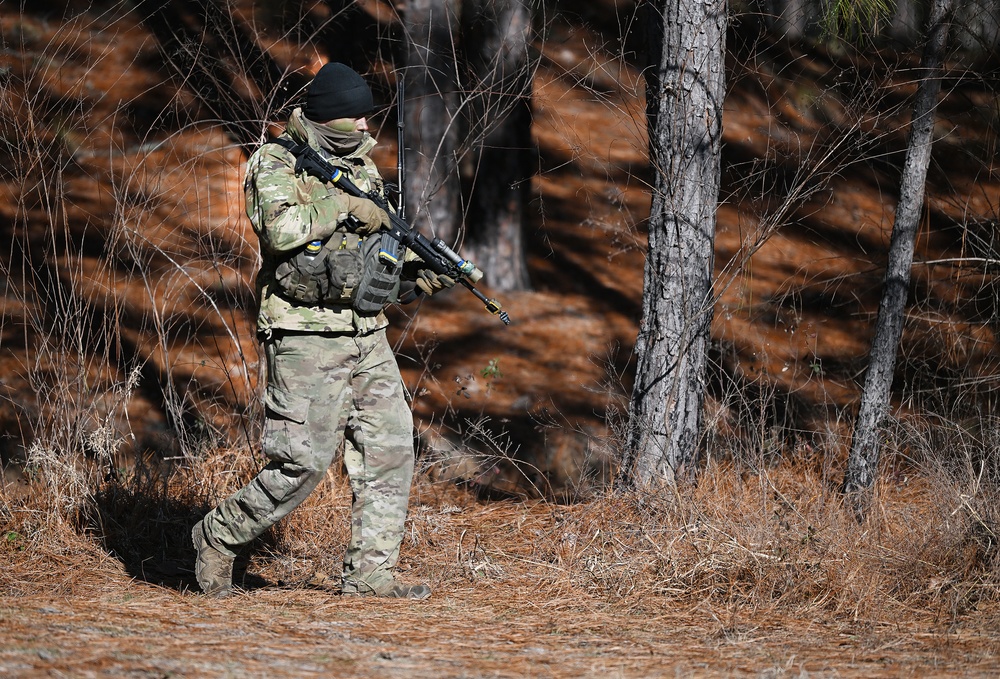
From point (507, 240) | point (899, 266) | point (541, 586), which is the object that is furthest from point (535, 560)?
point (507, 240)

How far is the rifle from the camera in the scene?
3.99m

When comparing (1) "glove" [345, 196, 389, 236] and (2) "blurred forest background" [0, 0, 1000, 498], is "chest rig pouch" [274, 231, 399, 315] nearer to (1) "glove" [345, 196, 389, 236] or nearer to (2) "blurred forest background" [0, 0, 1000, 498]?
(1) "glove" [345, 196, 389, 236]

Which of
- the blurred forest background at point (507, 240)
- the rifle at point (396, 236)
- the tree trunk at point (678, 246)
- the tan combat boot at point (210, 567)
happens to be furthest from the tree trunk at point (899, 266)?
the tan combat boot at point (210, 567)

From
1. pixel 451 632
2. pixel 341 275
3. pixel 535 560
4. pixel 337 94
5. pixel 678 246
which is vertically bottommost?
pixel 451 632

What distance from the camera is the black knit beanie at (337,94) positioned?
398 cm

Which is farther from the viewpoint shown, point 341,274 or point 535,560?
point 535,560

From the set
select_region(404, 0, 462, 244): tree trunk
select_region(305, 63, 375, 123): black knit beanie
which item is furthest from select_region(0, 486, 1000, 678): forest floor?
select_region(404, 0, 462, 244): tree trunk

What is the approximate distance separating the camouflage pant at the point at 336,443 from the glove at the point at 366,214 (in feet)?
1.43

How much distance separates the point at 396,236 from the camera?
163 inches

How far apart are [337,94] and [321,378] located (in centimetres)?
111

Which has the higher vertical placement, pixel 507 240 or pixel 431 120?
pixel 431 120

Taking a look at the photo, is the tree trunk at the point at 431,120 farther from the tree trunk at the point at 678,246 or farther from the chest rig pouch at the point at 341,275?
the chest rig pouch at the point at 341,275

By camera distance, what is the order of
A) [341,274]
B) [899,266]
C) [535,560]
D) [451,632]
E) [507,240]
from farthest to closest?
[507,240] → [899,266] → [535,560] → [341,274] → [451,632]

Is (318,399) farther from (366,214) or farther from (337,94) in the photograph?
(337,94)
